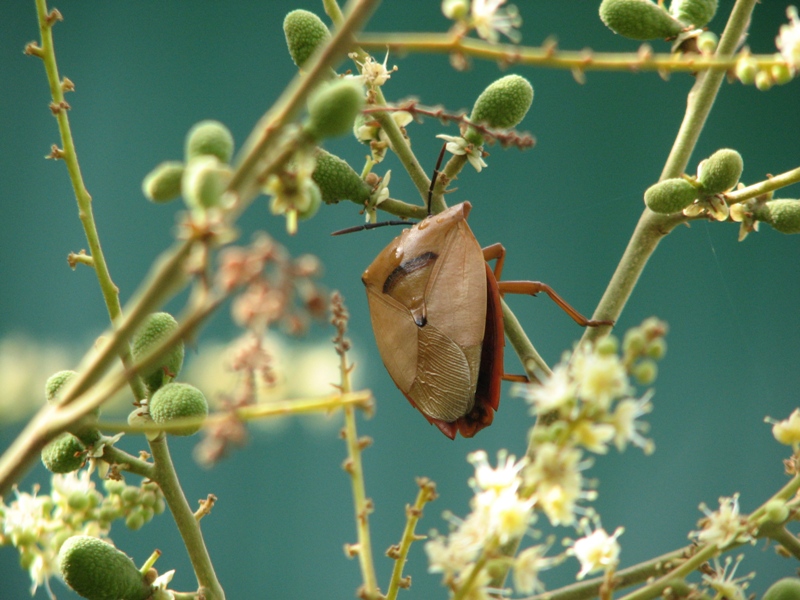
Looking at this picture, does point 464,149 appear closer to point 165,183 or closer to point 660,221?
point 660,221

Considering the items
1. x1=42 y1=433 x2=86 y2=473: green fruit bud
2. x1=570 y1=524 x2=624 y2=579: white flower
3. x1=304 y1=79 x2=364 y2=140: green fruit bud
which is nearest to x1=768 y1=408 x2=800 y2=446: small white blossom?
x1=570 y1=524 x2=624 y2=579: white flower

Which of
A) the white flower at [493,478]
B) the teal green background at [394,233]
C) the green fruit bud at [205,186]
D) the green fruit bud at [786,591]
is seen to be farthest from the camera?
the teal green background at [394,233]

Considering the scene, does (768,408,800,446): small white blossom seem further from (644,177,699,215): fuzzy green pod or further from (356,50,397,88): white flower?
(356,50,397,88): white flower

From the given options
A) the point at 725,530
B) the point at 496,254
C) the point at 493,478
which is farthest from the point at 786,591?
the point at 496,254

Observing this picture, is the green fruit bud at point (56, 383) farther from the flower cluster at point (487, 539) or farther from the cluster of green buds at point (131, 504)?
the flower cluster at point (487, 539)

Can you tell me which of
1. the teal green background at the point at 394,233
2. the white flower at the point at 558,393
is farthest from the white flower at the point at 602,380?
the teal green background at the point at 394,233

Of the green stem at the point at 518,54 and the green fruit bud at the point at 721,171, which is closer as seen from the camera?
the green stem at the point at 518,54
